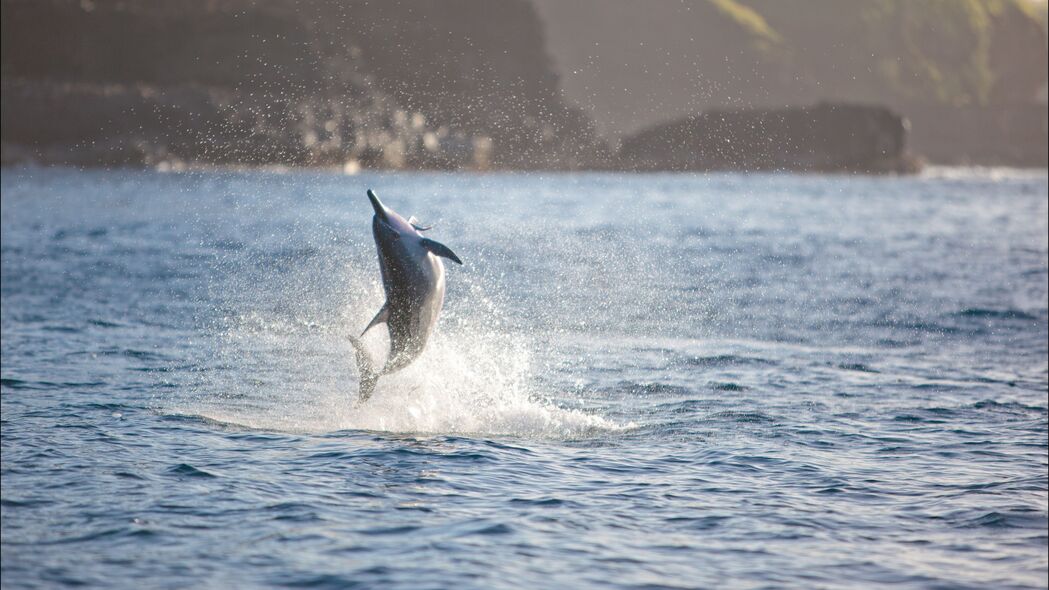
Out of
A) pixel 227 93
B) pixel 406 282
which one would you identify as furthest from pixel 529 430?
pixel 227 93

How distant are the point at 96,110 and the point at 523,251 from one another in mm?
101685

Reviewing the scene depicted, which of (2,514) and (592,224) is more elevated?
(592,224)

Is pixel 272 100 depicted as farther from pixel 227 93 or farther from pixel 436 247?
pixel 436 247

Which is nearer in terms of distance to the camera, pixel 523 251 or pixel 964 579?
pixel 964 579

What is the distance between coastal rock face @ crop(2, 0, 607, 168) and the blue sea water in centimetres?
9641

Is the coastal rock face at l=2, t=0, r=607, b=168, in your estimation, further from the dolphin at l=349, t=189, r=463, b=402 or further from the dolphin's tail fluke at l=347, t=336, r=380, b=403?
the dolphin at l=349, t=189, r=463, b=402

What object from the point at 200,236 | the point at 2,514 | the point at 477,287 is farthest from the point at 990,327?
the point at 200,236

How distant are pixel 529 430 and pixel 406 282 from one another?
306cm

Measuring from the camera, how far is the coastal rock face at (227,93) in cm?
13075

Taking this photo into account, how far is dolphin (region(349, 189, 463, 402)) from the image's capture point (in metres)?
14.3

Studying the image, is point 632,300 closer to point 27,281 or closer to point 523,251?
point 523,251

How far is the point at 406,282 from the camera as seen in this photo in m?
14.6

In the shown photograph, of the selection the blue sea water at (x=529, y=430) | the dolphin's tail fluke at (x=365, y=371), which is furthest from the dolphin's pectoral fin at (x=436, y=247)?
the blue sea water at (x=529, y=430)

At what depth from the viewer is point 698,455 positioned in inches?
587
